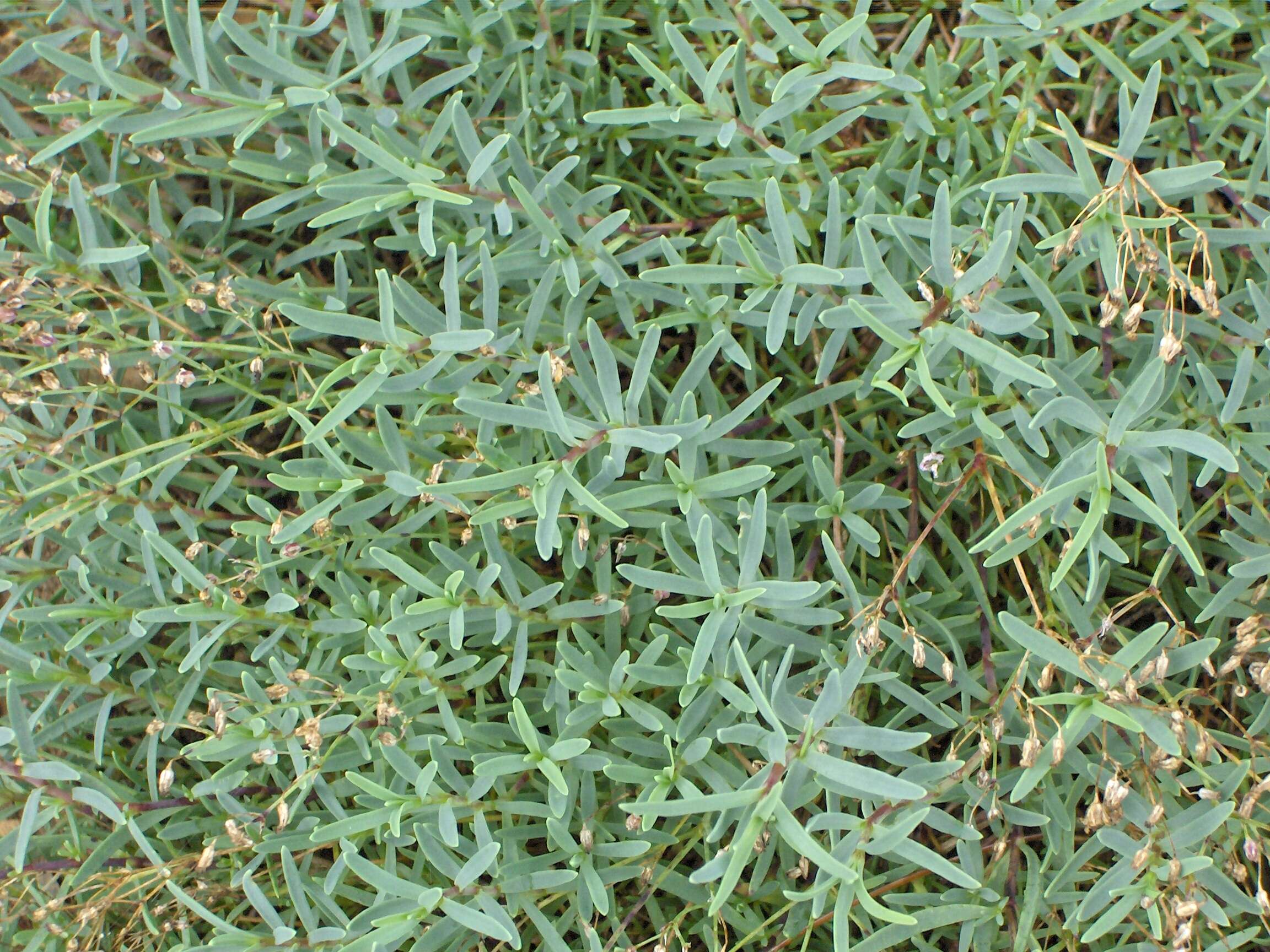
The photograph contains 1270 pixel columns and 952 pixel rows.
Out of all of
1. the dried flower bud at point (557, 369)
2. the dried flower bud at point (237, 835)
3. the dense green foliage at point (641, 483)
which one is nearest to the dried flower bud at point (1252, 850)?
the dense green foliage at point (641, 483)

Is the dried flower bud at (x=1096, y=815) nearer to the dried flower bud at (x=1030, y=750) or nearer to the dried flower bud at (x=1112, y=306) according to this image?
the dried flower bud at (x=1030, y=750)

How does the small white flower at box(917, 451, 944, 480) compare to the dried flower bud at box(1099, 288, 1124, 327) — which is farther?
the small white flower at box(917, 451, 944, 480)

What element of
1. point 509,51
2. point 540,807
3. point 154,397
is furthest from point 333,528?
point 509,51

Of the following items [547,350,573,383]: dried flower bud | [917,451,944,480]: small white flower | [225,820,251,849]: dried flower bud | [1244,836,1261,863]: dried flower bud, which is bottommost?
[225,820,251,849]: dried flower bud

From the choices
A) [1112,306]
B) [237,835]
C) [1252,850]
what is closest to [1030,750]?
[1252,850]

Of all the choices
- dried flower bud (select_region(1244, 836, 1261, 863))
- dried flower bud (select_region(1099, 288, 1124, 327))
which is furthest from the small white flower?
dried flower bud (select_region(1244, 836, 1261, 863))

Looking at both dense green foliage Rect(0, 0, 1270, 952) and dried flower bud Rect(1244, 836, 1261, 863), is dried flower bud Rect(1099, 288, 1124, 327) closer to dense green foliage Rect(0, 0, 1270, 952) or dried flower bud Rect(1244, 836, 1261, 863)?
dense green foliage Rect(0, 0, 1270, 952)

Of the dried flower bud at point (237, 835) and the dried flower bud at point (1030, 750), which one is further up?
the dried flower bud at point (1030, 750)

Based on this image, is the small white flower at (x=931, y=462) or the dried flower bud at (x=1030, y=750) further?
the small white flower at (x=931, y=462)
